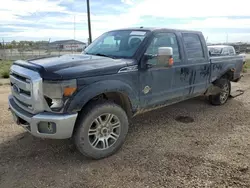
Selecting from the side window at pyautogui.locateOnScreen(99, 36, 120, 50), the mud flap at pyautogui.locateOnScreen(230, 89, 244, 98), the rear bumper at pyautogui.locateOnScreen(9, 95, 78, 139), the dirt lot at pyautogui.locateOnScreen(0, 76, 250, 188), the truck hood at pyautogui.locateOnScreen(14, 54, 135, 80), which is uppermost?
the side window at pyautogui.locateOnScreen(99, 36, 120, 50)

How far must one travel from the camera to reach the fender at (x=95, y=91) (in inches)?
119

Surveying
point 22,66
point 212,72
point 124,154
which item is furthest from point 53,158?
point 212,72

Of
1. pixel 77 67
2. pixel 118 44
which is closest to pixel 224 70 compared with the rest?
pixel 118 44

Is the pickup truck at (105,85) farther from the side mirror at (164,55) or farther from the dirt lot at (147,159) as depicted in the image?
the dirt lot at (147,159)

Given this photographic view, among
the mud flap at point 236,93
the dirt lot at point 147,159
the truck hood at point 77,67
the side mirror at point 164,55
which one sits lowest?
the dirt lot at point 147,159

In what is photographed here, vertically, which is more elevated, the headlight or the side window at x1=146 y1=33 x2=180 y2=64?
the side window at x1=146 y1=33 x2=180 y2=64

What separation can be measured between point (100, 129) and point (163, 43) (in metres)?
1.91

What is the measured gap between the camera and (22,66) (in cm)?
342

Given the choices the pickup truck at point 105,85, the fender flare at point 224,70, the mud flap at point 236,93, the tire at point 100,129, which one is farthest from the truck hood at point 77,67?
the mud flap at point 236,93

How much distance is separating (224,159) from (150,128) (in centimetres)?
153

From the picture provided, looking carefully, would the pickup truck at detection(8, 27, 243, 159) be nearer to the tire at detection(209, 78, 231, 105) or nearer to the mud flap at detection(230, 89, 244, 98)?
the tire at detection(209, 78, 231, 105)

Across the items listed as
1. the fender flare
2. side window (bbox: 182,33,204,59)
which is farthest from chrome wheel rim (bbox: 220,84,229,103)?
side window (bbox: 182,33,204,59)

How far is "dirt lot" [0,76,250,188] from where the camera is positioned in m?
2.95

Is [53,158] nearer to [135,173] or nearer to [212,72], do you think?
[135,173]
